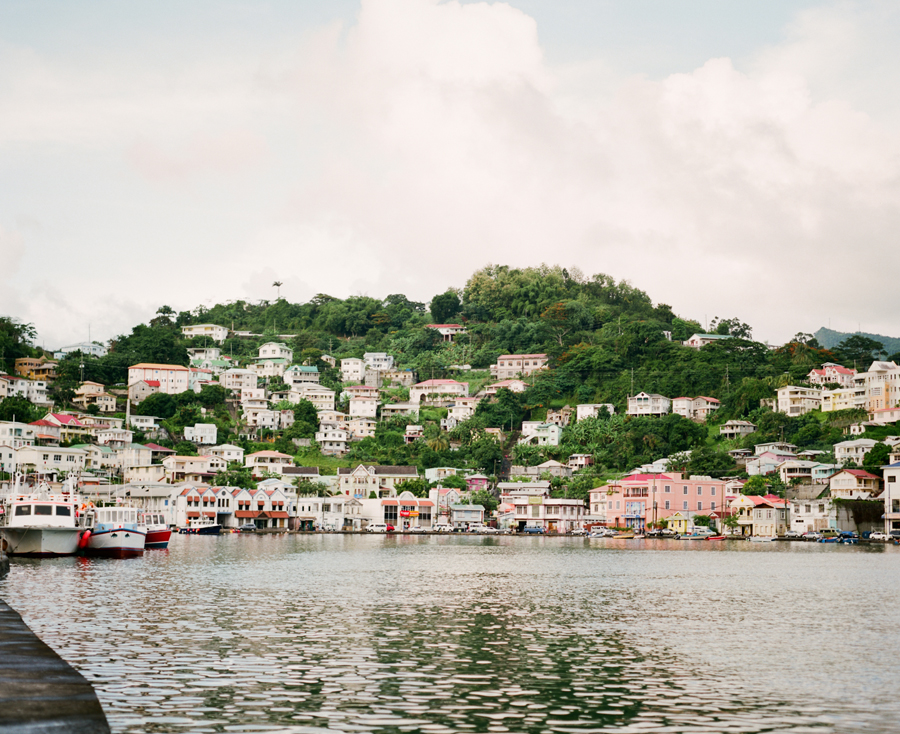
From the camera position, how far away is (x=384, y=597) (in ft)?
118

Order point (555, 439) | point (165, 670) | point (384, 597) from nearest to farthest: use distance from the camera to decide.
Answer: point (165, 670)
point (384, 597)
point (555, 439)

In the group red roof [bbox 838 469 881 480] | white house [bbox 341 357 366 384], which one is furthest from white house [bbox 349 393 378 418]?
red roof [bbox 838 469 881 480]

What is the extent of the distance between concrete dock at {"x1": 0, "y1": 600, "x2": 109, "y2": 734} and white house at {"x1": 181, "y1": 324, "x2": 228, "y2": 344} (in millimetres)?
176506

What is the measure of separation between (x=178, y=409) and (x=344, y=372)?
38.0 metres

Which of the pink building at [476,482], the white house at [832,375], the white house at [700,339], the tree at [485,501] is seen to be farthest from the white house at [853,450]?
the white house at [700,339]

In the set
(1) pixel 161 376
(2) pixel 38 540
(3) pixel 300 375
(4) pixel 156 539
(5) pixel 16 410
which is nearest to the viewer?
(2) pixel 38 540

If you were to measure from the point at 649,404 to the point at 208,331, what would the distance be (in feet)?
302

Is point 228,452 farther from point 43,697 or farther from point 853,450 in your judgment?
point 43,697

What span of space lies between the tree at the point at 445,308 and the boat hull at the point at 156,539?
422 feet

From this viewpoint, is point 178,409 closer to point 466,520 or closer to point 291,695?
point 466,520

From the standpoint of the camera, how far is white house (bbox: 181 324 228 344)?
18950cm

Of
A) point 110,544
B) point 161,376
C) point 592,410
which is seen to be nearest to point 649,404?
point 592,410

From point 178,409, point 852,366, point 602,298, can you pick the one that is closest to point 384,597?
point 178,409

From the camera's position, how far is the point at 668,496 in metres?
108
